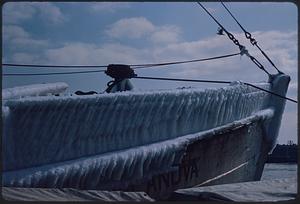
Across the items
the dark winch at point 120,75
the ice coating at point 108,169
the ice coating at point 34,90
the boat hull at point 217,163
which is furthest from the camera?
the dark winch at point 120,75

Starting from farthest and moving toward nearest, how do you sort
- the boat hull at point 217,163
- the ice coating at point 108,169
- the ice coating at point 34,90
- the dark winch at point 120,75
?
the dark winch at point 120,75 → the boat hull at point 217,163 → the ice coating at point 34,90 → the ice coating at point 108,169

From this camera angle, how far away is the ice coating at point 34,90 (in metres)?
3.90

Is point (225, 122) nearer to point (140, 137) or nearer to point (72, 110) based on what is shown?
point (140, 137)

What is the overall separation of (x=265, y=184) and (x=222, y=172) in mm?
1589

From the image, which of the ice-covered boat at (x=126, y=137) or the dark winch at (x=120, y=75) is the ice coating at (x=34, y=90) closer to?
the ice-covered boat at (x=126, y=137)

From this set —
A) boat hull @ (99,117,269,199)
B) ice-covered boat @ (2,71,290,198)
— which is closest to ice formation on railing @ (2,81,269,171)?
ice-covered boat @ (2,71,290,198)

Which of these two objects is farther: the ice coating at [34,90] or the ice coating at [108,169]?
the ice coating at [34,90]

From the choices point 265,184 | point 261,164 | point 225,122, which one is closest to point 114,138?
point 265,184

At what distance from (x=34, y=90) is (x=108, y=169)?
1.22 m

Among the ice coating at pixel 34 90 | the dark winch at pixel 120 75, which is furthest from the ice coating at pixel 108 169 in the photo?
the dark winch at pixel 120 75

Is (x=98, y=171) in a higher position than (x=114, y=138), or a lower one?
lower

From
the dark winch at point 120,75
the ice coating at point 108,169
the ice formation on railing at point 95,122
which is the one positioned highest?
the dark winch at point 120,75

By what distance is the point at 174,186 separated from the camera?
15.5ft

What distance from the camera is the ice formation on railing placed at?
11.7ft
